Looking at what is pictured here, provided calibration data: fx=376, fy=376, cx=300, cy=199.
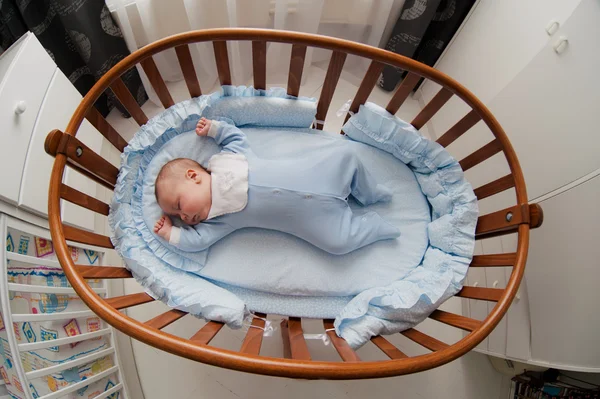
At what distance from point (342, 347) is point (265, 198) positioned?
1.47 ft

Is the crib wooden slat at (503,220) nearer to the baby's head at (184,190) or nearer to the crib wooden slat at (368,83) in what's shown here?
the crib wooden slat at (368,83)

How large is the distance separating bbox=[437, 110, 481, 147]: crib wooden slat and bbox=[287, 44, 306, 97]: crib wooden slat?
0.48 meters

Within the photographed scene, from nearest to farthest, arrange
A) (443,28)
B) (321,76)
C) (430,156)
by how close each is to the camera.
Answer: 1. (430,156)
2. (443,28)
3. (321,76)

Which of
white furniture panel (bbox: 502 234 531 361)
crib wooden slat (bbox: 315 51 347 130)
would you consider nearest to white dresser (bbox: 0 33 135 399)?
crib wooden slat (bbox: 315 51 347 130)

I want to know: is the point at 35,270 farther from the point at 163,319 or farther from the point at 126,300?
the point at 163,319

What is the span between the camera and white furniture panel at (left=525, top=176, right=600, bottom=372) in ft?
3.13

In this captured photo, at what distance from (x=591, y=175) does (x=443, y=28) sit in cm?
84

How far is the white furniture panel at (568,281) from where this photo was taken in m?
0.96

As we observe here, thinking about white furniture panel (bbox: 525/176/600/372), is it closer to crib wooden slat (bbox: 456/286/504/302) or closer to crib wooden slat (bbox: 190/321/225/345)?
crib wooden slat (bbox: 456/286/504/302)

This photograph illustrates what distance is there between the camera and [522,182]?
0.95 meters

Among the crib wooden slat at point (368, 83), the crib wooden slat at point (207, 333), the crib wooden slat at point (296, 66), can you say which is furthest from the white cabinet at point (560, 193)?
the crib wooden slat at point (207, 333)

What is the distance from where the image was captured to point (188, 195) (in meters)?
1.03

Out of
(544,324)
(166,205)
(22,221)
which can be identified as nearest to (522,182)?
(544,324)

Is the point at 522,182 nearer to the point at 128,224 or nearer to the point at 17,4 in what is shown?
the point at 128,224
